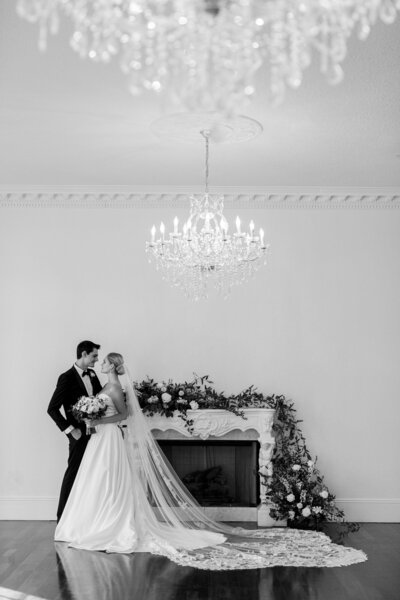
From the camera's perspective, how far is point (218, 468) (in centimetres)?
876

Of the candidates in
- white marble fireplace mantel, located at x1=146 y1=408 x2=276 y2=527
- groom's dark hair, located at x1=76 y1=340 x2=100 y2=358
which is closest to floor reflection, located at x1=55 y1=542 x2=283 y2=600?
white marble fireplace mantel, located at x1=146 y1=408 x2=276 y2=527

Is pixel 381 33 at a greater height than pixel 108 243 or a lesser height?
greater

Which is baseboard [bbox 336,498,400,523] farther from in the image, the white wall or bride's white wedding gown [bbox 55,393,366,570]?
bride's white wedding gown [bbox 55,393,366,570]

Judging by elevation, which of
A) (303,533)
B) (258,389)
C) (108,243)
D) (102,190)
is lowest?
(303,533)

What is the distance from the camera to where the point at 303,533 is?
25.0 ft

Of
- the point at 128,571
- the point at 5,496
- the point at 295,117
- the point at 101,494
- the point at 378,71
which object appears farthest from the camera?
the point at 5,496

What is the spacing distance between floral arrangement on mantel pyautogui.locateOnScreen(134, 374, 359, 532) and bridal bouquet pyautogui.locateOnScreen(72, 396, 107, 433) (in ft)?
3.04

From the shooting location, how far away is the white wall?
28.7 ft

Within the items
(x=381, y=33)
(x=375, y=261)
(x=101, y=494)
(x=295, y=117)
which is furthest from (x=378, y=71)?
(x=101, y=494)

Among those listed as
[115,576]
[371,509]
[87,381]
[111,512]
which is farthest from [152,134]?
[371,509]

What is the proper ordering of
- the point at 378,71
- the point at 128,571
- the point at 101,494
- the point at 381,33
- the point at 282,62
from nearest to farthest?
1. the point at 282,62
2. the point at 381,33
3. the point at 378,71
4. the point at 128,571
5. the point at 101,494

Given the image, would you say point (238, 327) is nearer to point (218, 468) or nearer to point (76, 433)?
point (218, 468)

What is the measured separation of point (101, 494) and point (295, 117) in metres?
3.84

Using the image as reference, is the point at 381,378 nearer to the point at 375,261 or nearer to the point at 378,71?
the point at 375,261
